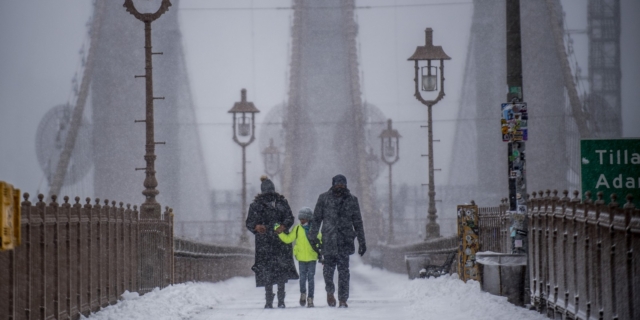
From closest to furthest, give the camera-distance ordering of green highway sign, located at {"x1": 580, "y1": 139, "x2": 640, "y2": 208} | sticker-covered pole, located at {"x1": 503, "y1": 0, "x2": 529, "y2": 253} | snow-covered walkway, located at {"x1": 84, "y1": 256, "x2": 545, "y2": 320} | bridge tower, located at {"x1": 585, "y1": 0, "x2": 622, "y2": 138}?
green highway sign, located at {"x1": 580, "y1": 139, "x2": 640, "y2": 208} → snow-covered walkway, located at {"x1": 84, "y1": 256, "x2": 545, "y2": 320} → sticker-covered pole, located at {"x1": 503, "y1": 0, "x2": 529, "y2": 253} → bridge tower, located at {"x1": 585, "y1": 0, "x2": 622, "y2": 138}

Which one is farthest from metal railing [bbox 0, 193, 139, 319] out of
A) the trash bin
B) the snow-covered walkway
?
the trash bin

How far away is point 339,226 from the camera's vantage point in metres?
13.8

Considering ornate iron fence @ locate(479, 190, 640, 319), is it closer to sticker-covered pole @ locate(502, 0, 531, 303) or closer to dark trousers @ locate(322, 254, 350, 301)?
sticker-covered pole @ locate(502, 0, 531, 303)

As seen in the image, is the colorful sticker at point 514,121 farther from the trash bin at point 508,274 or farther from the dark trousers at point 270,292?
the dark trousers at point 270,292

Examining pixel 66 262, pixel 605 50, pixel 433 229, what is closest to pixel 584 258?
pixel 66 262

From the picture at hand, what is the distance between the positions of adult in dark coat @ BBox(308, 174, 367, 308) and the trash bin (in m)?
2.01

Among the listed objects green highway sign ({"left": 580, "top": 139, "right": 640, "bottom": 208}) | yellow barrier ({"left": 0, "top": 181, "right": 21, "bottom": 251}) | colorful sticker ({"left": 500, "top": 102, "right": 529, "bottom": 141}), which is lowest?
yellow barrier ({"left": 0, "top": 181, "right": 21, "bottom": 251})

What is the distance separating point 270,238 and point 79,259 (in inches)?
149

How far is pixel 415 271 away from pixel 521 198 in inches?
402

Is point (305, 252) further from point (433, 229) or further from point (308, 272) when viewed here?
point (433, 229)

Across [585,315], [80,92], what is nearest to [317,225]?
[585,315]

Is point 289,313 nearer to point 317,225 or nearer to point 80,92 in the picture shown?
point 317,225

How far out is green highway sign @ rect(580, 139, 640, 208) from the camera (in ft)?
33.9

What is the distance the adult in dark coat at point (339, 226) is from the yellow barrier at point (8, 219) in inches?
322
